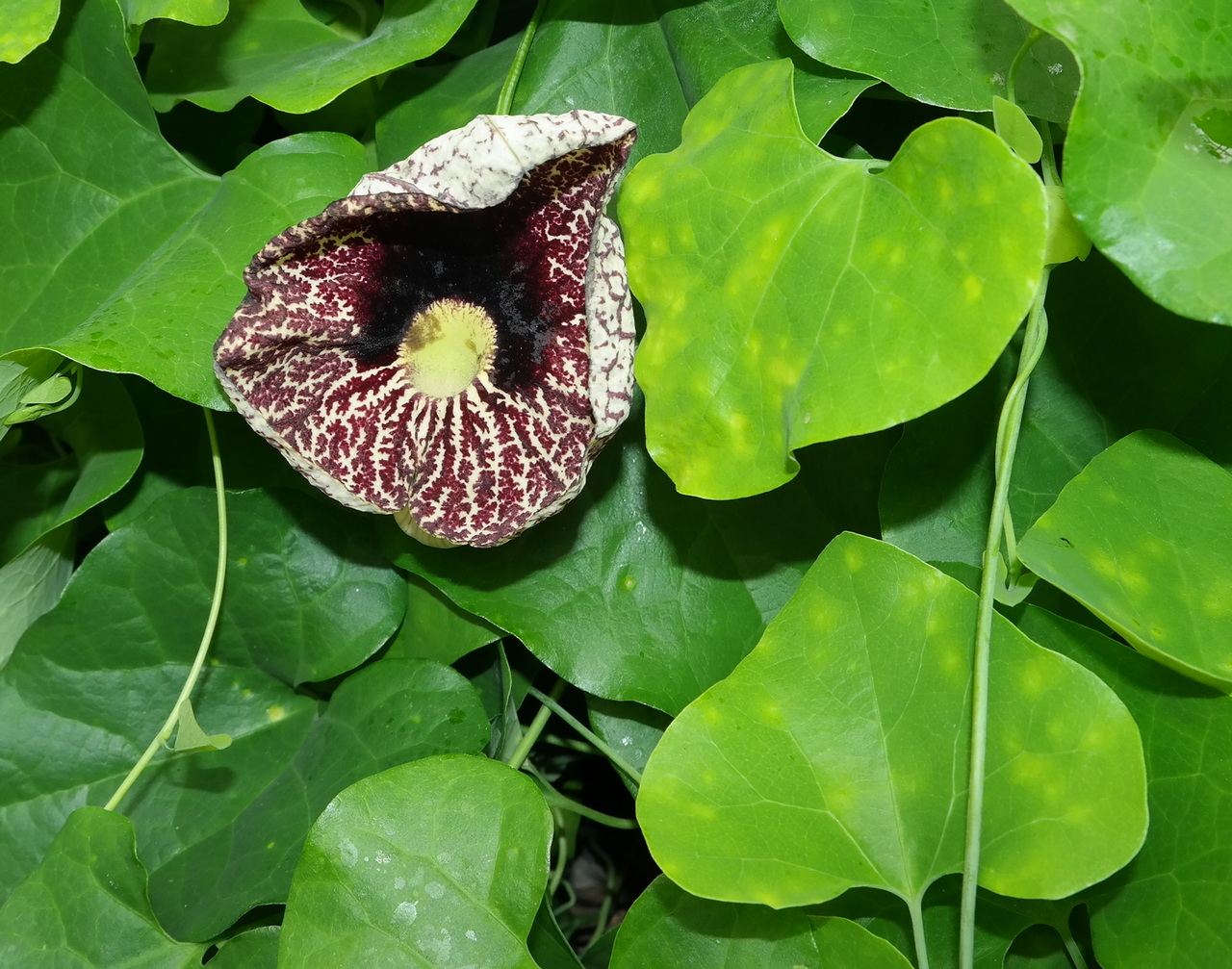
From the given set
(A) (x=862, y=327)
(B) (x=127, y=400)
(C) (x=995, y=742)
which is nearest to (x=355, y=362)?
(B) (x=127, y=400)

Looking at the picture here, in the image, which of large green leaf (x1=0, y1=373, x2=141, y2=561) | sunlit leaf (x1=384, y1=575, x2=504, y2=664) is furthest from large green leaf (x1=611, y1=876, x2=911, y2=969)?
large green leaf (x1=0, y1=373, x2=141, y2=561)

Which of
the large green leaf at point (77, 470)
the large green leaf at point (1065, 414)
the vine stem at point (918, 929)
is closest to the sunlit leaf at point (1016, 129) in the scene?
the large green leaf at point (1065, 414)

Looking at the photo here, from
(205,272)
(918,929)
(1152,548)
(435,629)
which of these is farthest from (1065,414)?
(205,272)

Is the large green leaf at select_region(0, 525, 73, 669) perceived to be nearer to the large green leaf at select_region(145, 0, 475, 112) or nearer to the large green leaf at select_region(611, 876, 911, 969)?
the large green leaf at select_region(145, 0, 475, 112)

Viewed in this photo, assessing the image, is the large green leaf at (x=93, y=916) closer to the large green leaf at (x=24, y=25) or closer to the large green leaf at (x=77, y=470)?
the large green leaf at (x=77, y=470)

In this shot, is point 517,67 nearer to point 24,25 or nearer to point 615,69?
point 615,69

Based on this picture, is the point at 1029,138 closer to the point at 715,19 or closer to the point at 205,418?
the point at 715,19
